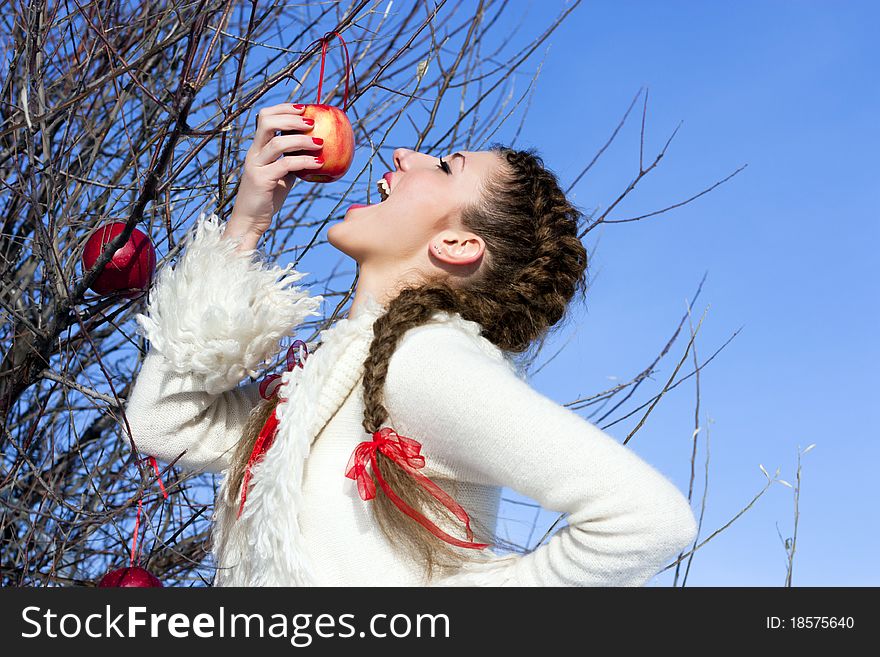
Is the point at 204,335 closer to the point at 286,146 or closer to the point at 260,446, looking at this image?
the point at 260,446

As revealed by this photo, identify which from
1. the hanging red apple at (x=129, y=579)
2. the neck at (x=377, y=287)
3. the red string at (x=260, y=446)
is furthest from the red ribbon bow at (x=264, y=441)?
the hanging red apple at (x=129, y=579)

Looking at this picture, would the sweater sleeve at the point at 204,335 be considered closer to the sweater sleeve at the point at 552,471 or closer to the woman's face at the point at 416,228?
the woman's face at the point at 416,228

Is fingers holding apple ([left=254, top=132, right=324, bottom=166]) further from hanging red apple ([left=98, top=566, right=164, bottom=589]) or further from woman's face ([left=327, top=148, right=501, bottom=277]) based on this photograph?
hanging red apple ([left=98, top=566, right=164, bottom=589])

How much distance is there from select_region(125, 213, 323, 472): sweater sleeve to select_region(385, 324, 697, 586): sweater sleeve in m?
0.34

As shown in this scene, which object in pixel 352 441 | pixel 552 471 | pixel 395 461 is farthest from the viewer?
pixel 352 441

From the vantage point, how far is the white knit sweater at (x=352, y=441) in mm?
1274

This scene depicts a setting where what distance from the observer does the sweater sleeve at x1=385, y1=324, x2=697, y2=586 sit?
1259 mm

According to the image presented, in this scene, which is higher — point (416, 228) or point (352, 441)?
point (416, 228)

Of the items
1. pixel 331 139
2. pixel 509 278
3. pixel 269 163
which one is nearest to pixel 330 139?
pixel 331 139

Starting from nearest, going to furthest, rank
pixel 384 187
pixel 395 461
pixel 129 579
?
pixel 395 461 → pixel 129 579 → pixel 384 187

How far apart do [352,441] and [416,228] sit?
43 cm

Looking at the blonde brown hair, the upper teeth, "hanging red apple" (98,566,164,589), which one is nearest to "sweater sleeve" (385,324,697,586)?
the blonde brown hair

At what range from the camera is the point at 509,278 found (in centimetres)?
173
